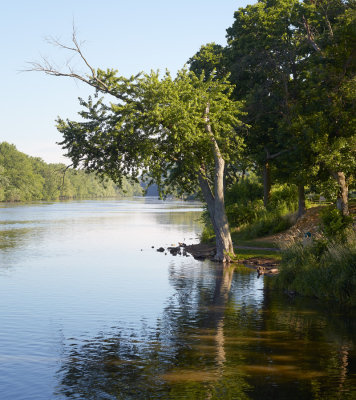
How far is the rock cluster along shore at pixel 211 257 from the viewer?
27.3m

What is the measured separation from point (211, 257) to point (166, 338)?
19346 millimetres

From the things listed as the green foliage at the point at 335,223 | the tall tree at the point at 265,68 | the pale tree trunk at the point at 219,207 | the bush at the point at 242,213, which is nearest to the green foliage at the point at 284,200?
the bush at the point at 242,213

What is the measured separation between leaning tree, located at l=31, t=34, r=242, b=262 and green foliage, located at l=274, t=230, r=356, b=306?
Result: 8.91 metres

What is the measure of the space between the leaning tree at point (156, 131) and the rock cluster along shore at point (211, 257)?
1975 mm

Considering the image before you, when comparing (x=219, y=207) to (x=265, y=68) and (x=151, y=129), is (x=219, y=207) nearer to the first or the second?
(x=151, y=129)

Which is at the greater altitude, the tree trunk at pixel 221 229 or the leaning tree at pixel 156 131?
the leaning tree at pixel 156 131

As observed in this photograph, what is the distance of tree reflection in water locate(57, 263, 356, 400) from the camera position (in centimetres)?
1101

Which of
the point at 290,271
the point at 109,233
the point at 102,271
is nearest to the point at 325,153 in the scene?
the point at 290,271

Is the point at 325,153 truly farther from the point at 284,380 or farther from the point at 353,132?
the point at 284,380

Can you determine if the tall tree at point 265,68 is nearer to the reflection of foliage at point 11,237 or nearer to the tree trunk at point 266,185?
the tree trunk at point 266,185

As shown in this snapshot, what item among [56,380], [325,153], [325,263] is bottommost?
[56,380]

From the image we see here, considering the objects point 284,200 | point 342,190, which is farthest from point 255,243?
point 284,200

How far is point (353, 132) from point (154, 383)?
23332 mm

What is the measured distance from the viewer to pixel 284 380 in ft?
37.8
